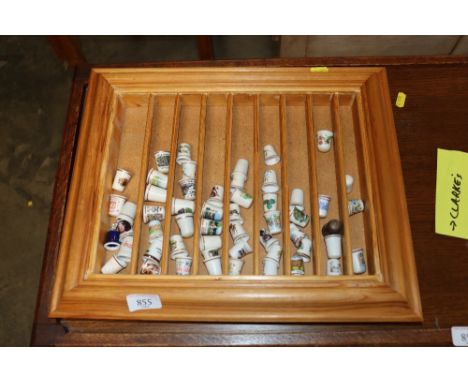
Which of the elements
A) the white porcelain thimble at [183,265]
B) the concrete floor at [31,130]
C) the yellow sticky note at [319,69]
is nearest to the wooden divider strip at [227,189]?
the white porcelain thimble at [183,265]

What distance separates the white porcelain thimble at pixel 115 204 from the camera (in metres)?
0.97

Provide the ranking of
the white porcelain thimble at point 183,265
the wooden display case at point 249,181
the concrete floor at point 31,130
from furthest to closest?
the concrete floor at point 31,130, the white porcelain thimble at point 183,265, the wooden display case at point 249,181

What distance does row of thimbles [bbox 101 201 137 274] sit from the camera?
2.98ft

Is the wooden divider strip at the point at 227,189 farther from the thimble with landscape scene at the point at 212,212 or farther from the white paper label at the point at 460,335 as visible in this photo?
the white paper label at the point at 460,335

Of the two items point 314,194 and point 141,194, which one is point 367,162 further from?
point 141,194

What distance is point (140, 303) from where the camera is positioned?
804 mm

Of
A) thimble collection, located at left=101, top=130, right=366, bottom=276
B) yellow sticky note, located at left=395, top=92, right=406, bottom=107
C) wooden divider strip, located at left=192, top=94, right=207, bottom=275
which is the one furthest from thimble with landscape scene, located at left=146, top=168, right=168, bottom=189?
yellow sticky note, located at left=395, top=92, right=406, bottom=107

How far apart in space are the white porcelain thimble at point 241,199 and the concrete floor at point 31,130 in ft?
4.15

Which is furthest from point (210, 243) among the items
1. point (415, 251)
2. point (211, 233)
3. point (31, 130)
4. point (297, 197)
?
point (31, 130)

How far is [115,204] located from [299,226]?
468mm

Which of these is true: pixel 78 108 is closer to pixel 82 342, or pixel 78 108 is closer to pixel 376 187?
pixel 82 342

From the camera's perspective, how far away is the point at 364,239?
37.5 inches

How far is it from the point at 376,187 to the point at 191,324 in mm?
528

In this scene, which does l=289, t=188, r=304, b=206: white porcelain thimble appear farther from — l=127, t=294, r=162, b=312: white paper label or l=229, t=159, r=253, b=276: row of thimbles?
l=127, t=294, r=162, b=312: white paper label
